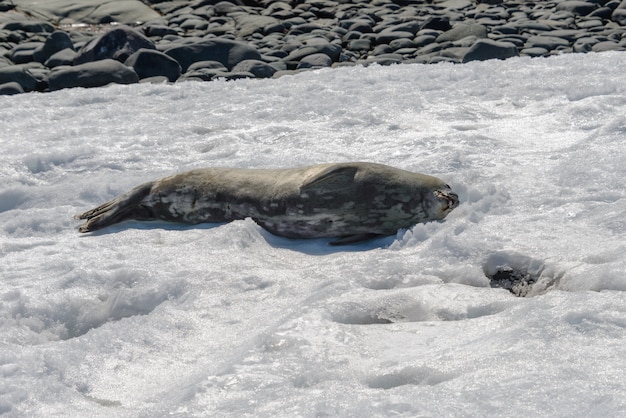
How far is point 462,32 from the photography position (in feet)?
35.9

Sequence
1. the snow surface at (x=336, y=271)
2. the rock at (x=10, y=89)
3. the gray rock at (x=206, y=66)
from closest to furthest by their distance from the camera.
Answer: the snow surface at (x=336, y=271)
the rock at (x=10, y=89)
the gray rock at (x=206, y=66)

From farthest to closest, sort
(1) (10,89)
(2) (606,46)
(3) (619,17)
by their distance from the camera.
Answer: (3) (619,17) < (2) (606,46) < (1) (10,89)

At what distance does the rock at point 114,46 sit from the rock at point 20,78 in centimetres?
83

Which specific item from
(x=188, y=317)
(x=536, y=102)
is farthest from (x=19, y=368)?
(x=536, y=102)

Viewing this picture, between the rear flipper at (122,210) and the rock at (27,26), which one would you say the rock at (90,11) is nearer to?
the rock at (27,26)

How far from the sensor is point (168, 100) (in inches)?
301

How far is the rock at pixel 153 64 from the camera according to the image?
9422 mm

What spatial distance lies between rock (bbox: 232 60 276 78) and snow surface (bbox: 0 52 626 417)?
2172 millimetres

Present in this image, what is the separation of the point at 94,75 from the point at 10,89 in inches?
30.3

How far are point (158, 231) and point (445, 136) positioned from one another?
193cm

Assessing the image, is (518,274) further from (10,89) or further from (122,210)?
(10,89)

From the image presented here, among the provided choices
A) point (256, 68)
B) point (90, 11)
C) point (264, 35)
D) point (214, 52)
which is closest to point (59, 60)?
point (214, 52)

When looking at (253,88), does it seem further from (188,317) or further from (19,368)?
(19,368)

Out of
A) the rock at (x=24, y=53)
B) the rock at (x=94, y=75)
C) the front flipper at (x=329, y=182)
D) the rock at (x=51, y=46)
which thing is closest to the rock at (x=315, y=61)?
the rock at (x=94, y=75)
